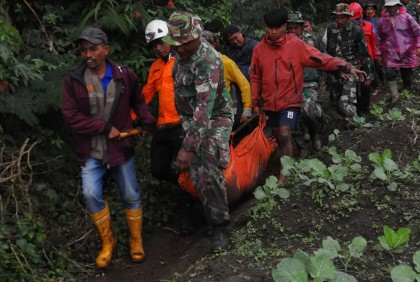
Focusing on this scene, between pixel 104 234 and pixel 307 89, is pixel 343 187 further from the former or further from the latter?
pixel 307 89

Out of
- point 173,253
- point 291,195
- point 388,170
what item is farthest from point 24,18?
point 388,170

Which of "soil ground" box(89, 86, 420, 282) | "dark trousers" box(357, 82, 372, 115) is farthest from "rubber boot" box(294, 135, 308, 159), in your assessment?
"dark trousers" box(357, 82, 372, 115)

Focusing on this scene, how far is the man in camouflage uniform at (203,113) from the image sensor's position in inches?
177

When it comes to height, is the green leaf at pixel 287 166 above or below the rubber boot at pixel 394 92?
above

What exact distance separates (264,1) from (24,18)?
16.1 ft

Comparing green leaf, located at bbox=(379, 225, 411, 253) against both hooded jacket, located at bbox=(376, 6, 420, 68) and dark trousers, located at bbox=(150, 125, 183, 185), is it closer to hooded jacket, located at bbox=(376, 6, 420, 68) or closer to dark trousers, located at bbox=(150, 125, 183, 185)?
dark trousers, located at bbox=(150, 125, 183, 185)

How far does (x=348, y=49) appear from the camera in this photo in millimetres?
8148

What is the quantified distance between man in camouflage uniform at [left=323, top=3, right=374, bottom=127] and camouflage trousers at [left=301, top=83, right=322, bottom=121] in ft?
2.73

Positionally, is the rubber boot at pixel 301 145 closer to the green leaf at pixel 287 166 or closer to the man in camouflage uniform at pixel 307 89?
the man in camouflage uniform at pixel 307 89

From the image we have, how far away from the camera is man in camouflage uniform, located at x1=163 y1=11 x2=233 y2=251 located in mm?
4492

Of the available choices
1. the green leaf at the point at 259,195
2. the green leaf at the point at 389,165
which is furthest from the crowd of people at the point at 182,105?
the green leaf at the point at 389,165

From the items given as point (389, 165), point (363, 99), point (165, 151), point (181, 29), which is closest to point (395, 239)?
point (389, 165)

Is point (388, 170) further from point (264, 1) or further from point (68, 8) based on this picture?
point (264, 1)

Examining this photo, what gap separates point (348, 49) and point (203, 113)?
4369mm
